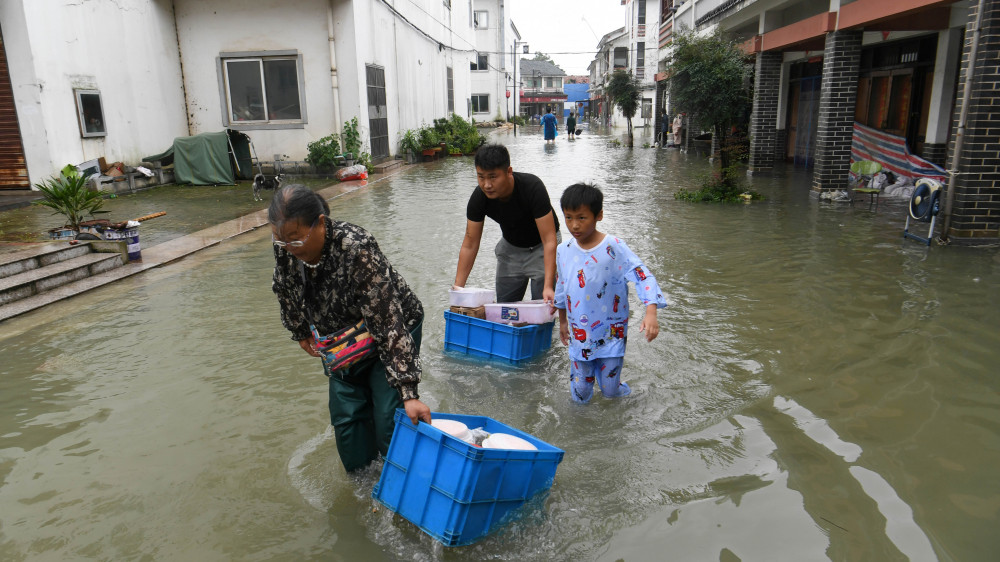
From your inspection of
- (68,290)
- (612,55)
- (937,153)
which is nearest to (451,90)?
(937,153)

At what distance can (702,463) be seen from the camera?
3.50 metres

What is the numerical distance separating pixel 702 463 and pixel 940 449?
122 cm

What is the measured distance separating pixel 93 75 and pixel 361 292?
13626 millimetres

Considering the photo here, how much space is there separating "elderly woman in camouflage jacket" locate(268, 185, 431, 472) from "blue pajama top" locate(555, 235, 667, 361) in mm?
1032

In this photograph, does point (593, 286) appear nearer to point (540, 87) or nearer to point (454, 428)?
point (454, 428)

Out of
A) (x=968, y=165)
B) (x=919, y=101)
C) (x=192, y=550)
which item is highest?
(x=919, y=101)

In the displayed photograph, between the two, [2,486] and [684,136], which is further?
[684,136]

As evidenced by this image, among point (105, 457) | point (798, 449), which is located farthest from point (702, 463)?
point (105, 457)

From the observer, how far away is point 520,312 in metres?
4.54

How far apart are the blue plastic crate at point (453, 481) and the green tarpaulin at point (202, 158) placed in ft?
46.6

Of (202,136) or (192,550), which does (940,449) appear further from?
(202,136)

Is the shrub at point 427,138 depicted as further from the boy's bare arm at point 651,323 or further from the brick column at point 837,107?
the boy's bare arm at point 651,323

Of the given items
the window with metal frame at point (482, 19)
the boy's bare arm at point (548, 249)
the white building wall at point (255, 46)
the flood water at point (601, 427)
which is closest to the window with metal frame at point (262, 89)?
the white building wall at point (255, 46)

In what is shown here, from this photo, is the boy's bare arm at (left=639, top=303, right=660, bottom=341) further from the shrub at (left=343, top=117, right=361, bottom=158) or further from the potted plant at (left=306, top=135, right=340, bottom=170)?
the shrub at (left=343, top=117, right=361, bottom=158)
